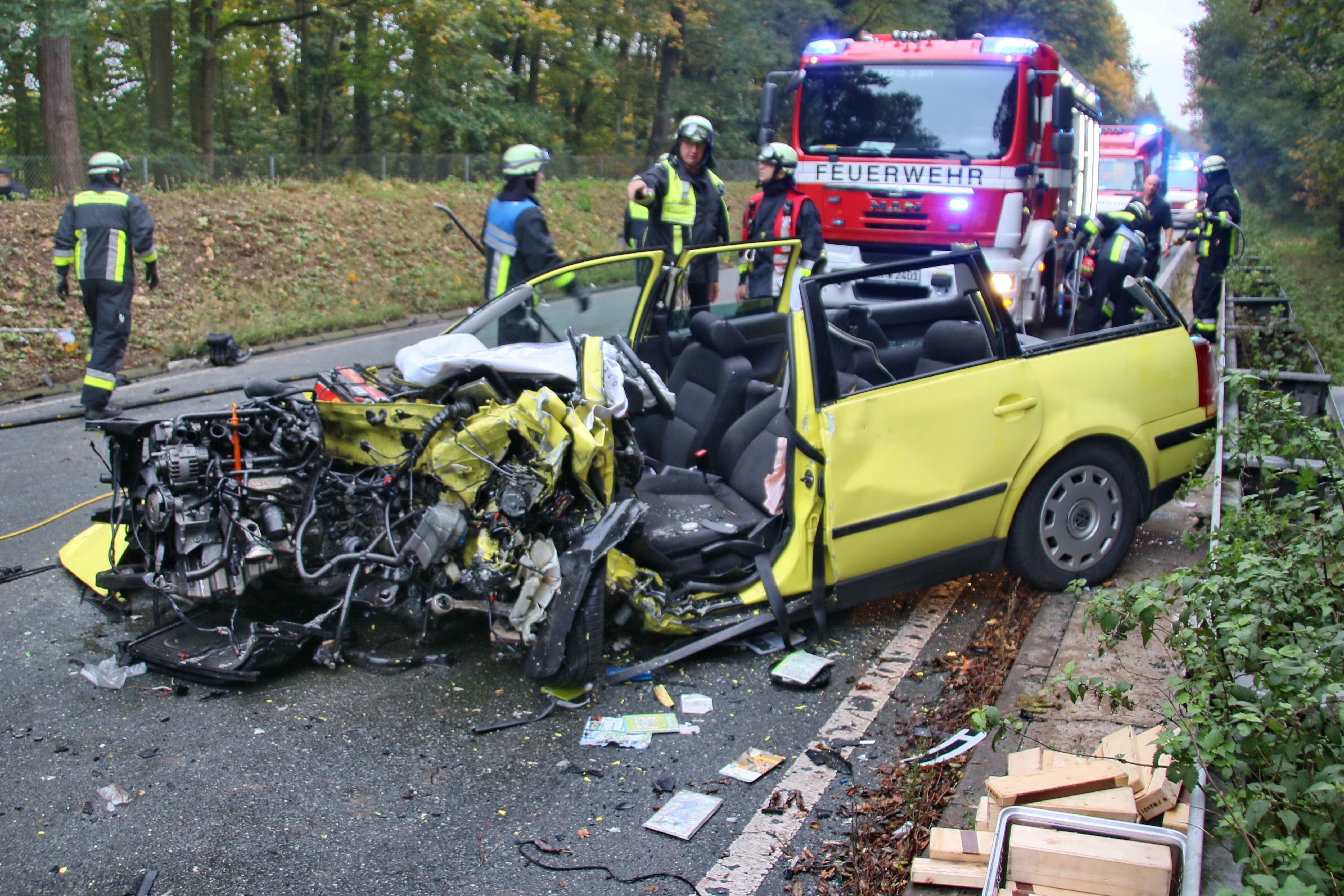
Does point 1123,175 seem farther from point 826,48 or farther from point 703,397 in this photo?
point 703,397

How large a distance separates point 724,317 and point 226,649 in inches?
124

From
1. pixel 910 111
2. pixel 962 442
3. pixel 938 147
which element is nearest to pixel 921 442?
pixel 962 442

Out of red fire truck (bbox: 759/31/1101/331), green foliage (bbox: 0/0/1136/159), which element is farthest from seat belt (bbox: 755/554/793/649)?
green foliage (bbox: 0/0/1136/159)

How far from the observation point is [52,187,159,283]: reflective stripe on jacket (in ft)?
26.8

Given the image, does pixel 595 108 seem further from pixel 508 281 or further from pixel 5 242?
pixel 508 281

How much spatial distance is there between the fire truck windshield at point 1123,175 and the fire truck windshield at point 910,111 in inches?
467

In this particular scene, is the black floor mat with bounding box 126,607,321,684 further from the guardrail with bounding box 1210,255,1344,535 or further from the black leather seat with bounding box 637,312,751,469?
the guardrail with bounding box 1210,255,1344,535

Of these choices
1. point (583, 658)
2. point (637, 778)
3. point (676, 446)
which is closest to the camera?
point (637, 778)

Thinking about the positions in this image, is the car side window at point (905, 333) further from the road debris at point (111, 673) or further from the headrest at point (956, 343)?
the road debris at point (111, 673)

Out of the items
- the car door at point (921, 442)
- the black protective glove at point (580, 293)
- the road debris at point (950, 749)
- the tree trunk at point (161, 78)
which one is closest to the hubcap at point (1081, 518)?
the car door at point (921, 442)

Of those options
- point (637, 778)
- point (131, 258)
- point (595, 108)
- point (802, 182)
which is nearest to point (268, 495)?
point (637, 778)

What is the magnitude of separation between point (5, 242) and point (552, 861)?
1176 cm

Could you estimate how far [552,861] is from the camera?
3.08m

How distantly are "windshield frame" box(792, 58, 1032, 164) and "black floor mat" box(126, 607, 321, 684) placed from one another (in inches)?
321
